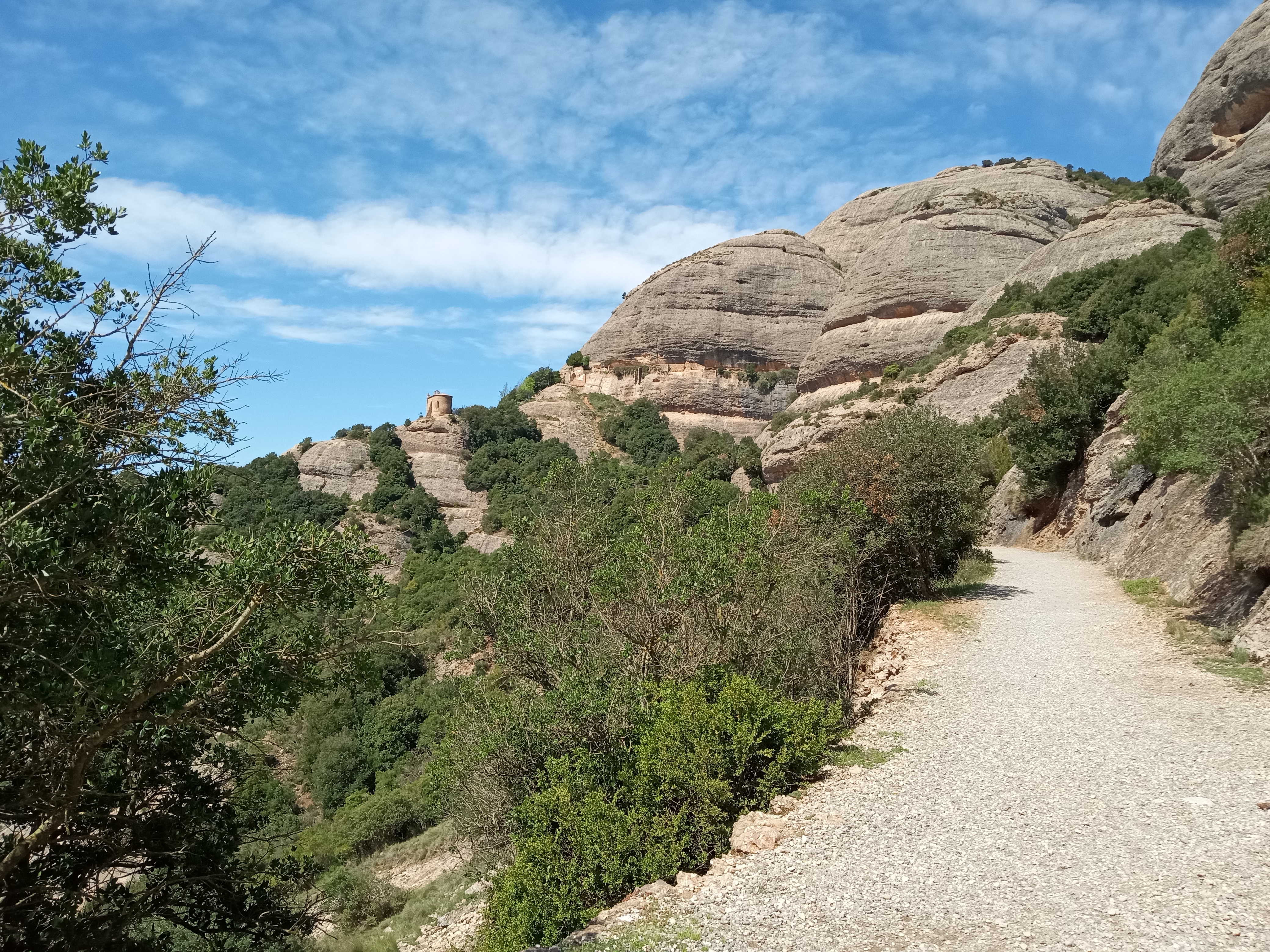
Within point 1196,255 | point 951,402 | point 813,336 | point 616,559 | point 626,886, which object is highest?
point 813,336

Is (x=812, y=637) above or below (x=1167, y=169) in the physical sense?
below

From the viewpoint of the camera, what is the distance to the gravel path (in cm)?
483

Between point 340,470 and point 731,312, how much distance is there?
28489 mm

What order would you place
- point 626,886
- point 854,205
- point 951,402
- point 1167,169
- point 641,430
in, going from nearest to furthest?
1. point 626,886
2. point 951,402
3. point 1167,169
4. point 641,430
5. point 854,205

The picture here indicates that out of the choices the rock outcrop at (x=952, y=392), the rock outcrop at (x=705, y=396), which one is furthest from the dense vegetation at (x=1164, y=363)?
the rock outcrop at (x=705, y=396)

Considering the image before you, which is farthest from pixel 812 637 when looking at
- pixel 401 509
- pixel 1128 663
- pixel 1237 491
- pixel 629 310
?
pixel 629 310

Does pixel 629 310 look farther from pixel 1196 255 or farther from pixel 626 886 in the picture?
pixel 626 886

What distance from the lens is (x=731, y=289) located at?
58.0 m

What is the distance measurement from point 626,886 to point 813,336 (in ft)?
173

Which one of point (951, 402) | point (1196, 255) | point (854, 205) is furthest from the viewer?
point (854, 205)

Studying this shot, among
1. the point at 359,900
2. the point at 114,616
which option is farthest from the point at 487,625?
the point at 359,900

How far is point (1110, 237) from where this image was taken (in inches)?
1273

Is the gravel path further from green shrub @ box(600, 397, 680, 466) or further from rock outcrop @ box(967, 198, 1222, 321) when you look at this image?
green shrub @ box(600, 397, 680, 466)

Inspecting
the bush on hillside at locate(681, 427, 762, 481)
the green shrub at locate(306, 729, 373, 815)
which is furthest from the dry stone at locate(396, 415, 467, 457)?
the green shrub at locate(306, 729, 373, 815)
